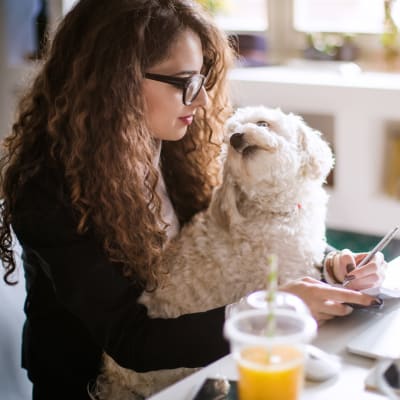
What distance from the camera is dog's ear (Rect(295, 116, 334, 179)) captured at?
Result: 151 cm

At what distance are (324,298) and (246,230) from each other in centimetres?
39

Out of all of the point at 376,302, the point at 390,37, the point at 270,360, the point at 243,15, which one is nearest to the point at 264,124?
the point at 376,302

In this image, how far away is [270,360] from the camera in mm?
806

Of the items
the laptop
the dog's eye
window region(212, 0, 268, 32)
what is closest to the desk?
the laptop

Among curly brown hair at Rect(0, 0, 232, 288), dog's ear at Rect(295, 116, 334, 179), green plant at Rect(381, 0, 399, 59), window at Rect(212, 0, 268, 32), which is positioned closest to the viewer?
curly brown hair at Rect(0, 0, 232, 288)

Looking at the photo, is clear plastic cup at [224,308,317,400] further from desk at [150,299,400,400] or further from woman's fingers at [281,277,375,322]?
woman's fingers at [281,277,375,322]

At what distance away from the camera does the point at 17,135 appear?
4.73 ft

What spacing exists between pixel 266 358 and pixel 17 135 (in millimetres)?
814

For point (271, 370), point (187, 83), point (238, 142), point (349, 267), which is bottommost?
point (349, 267)

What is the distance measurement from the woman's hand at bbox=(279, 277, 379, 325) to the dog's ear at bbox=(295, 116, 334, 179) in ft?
1.31

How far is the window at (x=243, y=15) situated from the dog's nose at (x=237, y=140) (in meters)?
2.06

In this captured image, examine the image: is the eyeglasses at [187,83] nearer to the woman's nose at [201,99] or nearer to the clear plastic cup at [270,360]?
the woman's nose at [201,99]

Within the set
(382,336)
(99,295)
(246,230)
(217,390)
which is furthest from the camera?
(246,230)

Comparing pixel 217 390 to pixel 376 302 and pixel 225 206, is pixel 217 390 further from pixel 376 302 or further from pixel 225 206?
pixel 225 206
